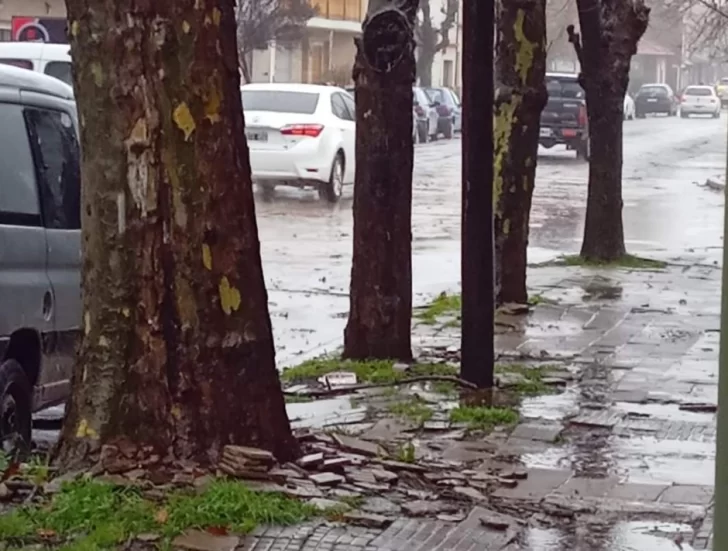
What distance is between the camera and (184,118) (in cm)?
605

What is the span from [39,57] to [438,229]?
18.0 feet

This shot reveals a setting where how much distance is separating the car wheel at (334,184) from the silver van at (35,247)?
1621cm

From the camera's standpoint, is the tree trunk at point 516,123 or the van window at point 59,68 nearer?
the tree trunk at point 516,123

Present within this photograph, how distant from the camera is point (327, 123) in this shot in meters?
23.8

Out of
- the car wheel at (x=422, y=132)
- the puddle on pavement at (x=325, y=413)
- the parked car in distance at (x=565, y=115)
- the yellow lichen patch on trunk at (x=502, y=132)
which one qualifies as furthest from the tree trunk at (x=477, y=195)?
the car wheel at (x=422, y=132)

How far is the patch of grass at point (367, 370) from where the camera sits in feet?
30.1

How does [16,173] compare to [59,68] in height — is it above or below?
below

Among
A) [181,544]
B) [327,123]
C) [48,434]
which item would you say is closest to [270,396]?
[181,544]

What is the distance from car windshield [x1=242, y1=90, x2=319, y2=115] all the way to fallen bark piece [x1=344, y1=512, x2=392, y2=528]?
18462 mm

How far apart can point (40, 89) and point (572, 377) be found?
12.2ft

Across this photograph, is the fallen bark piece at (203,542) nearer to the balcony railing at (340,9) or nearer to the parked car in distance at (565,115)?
the parked car in distance at (565,115)

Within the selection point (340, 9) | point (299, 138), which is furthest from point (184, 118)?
point (340, 9)

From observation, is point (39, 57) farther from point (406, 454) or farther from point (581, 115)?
point (581, 115)

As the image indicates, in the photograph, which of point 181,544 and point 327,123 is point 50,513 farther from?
point 327,123
